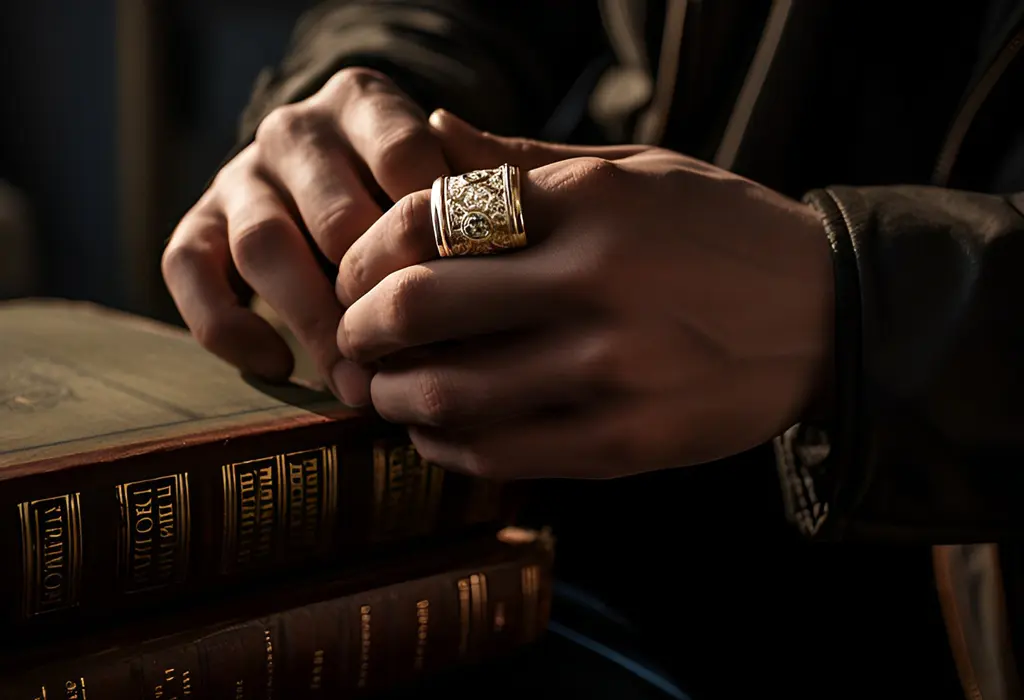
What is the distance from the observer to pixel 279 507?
1.52 ft

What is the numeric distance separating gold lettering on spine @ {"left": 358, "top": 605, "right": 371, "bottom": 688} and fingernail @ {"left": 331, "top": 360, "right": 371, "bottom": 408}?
0.11m

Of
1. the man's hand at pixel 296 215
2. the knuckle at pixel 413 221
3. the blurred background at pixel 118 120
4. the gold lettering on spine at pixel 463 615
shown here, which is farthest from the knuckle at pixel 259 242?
the blurred background at pixel 118 120

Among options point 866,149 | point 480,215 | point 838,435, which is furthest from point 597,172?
point 866,149

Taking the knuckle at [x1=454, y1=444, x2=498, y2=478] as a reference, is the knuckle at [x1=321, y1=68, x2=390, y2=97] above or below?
above

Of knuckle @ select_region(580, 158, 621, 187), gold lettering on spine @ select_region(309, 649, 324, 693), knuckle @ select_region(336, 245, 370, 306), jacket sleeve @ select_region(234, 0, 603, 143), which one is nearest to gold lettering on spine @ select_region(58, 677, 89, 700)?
gold lettering on spine @ select_region(309, 649, 324, 693)

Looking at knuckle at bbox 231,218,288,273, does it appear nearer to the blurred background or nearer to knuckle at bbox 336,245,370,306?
knuckle at bbox 336,245,370,306

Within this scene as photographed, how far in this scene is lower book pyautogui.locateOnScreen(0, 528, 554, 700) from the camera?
Answer: 413 mm

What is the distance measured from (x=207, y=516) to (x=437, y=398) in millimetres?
130

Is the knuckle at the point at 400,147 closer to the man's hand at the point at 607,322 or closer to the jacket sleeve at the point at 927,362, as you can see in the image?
the man's hand at the point at 607,322

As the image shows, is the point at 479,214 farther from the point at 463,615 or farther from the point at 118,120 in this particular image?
the point at 118,120

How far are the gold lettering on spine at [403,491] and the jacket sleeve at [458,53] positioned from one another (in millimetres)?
349

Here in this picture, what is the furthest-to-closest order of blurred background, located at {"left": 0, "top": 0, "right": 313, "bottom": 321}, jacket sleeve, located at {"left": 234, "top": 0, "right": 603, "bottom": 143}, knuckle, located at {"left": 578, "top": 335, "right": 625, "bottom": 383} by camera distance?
1. blurred background, located at {"left": 0, "top": 0, "right": 313, "bottom": 321}
2. jacket sleeve, located at {"left": 234, "top": 0, "right": 603, "bottom": 143}
3. knuckle, located at {"left": 578, "top": 335, "right": 625, "bottom": 383}

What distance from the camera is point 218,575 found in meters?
0.46

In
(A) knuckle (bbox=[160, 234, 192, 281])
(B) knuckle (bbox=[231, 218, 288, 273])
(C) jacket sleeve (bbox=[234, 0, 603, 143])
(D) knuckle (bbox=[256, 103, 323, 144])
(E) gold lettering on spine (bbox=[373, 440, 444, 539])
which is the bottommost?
(E) gold lettering on spine (bbox=[373, 440, 444, 539])
